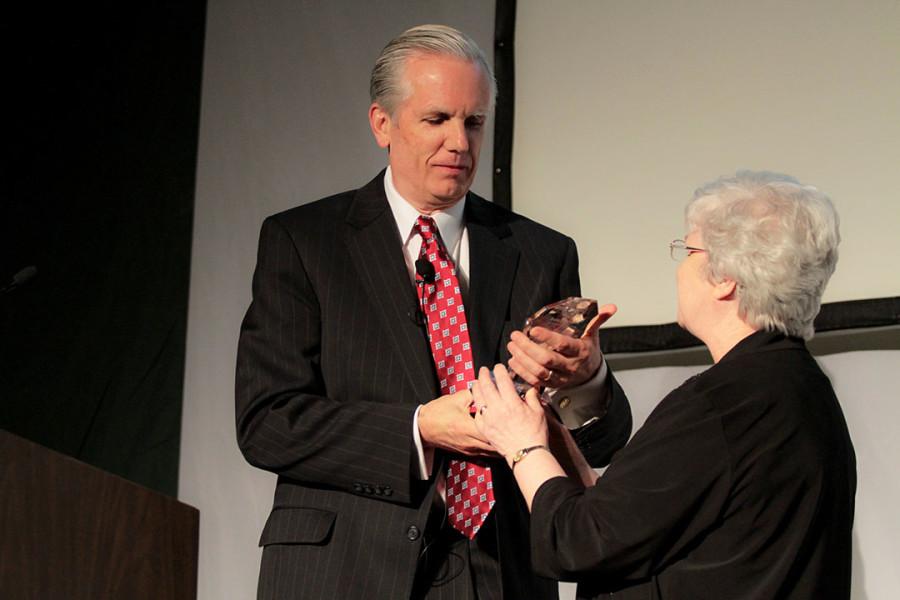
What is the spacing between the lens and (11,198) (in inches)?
164

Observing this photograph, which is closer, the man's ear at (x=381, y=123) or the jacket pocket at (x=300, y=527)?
the jacket pocket at (x=300, y=527)

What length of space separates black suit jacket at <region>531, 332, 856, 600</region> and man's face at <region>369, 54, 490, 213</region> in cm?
71

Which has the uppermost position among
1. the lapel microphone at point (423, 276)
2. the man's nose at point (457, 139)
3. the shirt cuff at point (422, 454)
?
the man's nose at point (457, 139)

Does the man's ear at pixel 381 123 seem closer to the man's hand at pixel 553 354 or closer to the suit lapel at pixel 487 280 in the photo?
the suit lapel at pixel 487 280

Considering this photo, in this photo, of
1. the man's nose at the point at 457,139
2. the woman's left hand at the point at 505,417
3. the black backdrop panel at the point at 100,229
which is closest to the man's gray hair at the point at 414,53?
the man's nose at the point at 457,139

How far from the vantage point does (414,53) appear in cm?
238

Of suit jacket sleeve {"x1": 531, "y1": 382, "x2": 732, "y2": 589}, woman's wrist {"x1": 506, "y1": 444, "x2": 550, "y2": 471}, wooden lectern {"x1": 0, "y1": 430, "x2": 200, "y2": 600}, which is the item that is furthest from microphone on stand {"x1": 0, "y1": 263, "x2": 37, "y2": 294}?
suit jacket sleeve {"x1": 531, "y1": 382, "x2": 732, "y2": 589}

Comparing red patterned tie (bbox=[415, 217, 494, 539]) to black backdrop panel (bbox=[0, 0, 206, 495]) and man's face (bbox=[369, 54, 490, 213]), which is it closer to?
man's face (bbox=[369, 54, 490, 213])

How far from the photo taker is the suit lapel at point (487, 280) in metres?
2.25

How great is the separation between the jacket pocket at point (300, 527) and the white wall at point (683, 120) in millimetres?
1527

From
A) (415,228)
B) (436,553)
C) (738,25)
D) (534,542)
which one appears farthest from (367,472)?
(738,25)

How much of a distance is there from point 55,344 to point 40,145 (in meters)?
0.68

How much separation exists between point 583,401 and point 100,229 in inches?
96.0

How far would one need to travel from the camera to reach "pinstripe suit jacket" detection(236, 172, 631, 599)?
6.83ft
